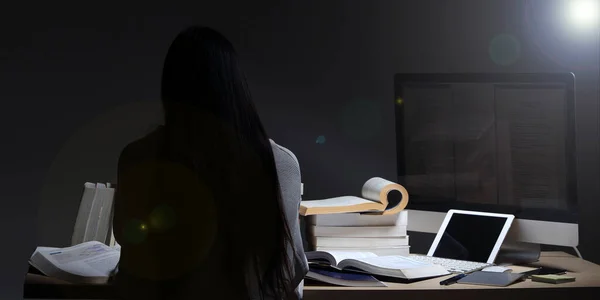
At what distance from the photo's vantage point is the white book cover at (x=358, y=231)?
203cm

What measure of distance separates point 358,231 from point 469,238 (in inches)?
12.4

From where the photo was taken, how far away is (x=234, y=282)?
4.66 feet

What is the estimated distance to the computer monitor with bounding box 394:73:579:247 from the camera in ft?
6.40

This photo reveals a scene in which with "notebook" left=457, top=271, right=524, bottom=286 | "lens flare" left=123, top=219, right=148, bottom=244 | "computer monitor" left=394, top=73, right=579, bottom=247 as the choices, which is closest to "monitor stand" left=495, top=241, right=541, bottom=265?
"computer monitor" left=394, top=73, right=579, bottom=247

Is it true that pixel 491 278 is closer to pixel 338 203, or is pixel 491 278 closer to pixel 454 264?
pixel 454 264

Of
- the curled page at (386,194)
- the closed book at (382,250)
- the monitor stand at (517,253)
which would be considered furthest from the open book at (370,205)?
the monitor stand at (517,253)

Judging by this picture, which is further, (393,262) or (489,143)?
(489,143)

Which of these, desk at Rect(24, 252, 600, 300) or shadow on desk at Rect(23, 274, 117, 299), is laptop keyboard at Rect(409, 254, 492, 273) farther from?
shadow on desk at Rect(23, 274, 117, 299)

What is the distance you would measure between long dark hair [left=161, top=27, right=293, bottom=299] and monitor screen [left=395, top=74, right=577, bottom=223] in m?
0.76

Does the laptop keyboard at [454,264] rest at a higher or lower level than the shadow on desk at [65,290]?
lower

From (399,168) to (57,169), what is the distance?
3.74 feet

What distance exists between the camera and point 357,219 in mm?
2035

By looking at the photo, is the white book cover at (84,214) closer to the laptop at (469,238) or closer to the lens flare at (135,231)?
the lens flare at (135,231)

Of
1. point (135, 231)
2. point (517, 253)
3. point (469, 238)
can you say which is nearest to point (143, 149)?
point (135, 231)
